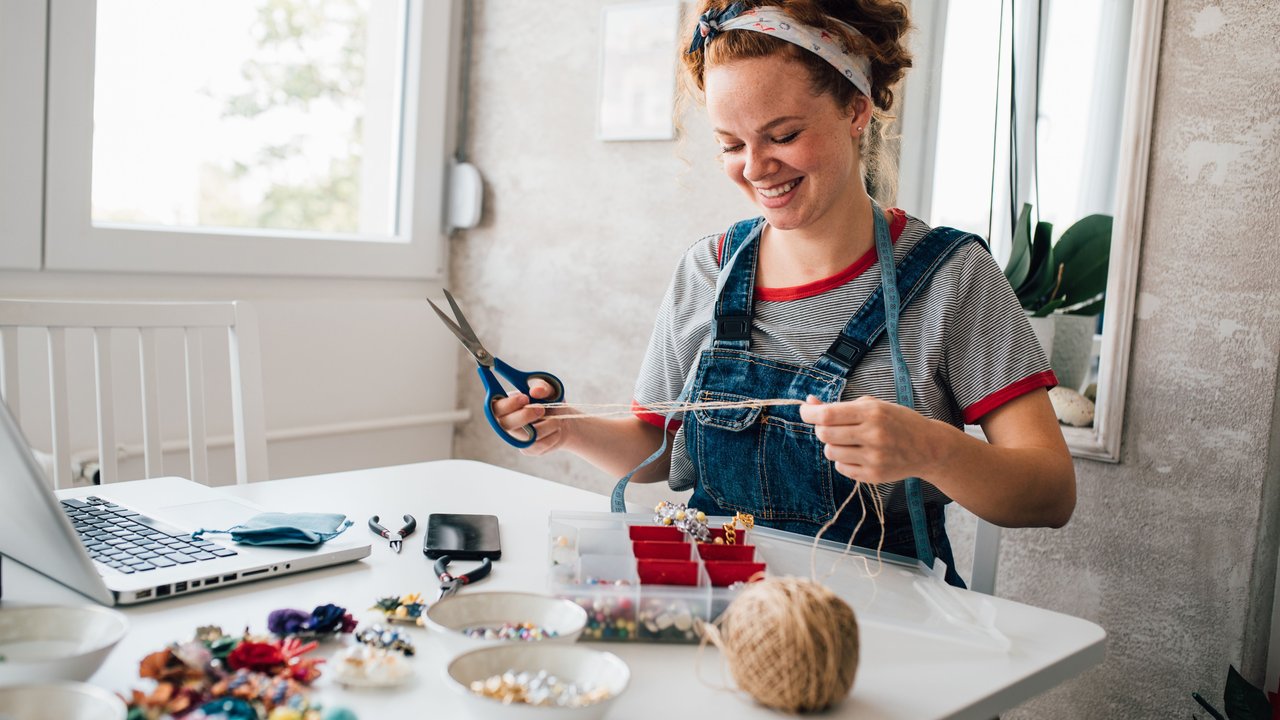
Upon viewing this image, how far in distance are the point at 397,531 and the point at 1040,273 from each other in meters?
1.16

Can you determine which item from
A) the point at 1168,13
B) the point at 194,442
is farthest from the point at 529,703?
the point at 1168,13

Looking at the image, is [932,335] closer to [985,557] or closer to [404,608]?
[985,557]

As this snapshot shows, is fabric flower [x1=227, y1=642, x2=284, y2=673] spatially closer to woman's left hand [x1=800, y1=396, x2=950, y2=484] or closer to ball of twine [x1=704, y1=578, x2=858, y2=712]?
ball of twine [x1=704, y1=578, x2=858, y2=712]

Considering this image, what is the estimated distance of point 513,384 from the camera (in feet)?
4.32

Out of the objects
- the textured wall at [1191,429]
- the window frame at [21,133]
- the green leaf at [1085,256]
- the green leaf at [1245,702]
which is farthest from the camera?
the window frame at [21,133]

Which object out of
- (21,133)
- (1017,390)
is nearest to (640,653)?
(1017,390)

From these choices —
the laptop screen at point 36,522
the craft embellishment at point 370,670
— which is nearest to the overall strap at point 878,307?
the craft embellishment at point 370,670

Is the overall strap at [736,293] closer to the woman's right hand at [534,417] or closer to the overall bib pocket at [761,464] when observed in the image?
the overall bib pocket at [761,464]

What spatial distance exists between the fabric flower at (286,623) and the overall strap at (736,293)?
74 centimetres

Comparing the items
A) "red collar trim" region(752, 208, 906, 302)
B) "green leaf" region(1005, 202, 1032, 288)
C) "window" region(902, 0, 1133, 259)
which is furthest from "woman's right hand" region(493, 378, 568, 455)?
"window" region(902, 0, 1133, 259)

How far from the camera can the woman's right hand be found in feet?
4.25

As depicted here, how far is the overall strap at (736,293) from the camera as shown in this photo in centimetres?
141

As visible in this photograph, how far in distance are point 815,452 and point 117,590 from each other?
80 cm

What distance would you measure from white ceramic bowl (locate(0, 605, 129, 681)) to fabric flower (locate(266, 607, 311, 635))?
0.13m
